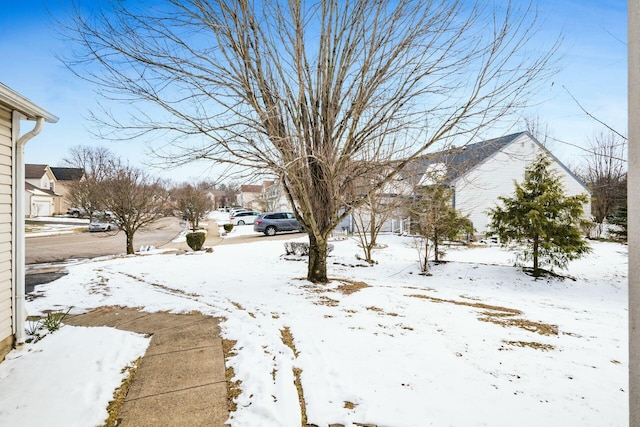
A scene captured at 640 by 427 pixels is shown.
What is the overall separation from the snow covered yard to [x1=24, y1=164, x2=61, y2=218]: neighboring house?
37.5 m

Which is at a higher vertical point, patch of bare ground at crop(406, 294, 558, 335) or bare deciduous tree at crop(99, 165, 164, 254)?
bare deciduous tree at crop(99, 165, 164, 254)

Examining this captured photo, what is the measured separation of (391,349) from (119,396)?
2.43 meters

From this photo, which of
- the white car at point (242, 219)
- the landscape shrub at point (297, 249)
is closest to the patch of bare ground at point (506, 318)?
the landscape shrub at point (297, 249)

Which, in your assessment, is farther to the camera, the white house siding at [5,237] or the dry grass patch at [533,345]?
the dry grass patch at [533,345]

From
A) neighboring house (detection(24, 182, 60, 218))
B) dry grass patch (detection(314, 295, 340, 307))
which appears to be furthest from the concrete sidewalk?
neighboring house (detection(24, 182, 60, 218))

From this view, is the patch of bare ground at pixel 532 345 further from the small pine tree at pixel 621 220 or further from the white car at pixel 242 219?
the white car at pixel 242 219

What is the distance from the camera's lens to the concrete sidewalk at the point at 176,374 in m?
2.26

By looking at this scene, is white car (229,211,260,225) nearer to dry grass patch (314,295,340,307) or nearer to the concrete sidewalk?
dry grass patch (314,295,340,307)

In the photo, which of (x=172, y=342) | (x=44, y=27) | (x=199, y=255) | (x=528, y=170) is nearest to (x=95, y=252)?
(x=199, y=255)

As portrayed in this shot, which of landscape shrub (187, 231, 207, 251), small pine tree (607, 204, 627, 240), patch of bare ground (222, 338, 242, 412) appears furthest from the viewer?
small pine tree (607, 204, 627, 240)

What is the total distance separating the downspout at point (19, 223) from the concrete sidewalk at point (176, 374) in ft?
2.54

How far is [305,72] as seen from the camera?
5.76 m

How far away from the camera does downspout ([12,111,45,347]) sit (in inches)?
136

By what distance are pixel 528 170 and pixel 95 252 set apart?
59.6 feet
